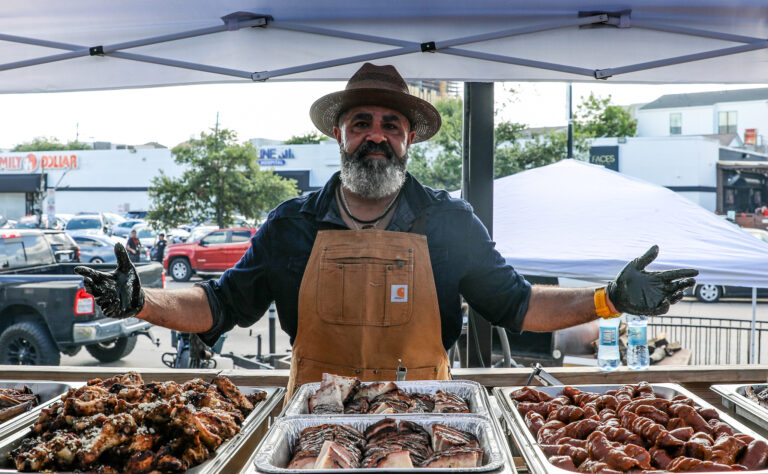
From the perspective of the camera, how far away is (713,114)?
179 feet

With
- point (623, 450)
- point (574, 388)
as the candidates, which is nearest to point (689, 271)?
point (574, 388)

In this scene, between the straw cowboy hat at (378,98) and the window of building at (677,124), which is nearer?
the straw cowboy hat at (378,98)

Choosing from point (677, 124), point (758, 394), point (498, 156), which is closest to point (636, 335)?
point (758, 394)

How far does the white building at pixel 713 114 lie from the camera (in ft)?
179

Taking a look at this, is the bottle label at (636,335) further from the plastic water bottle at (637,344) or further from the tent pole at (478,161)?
the tent pole at (478,161)

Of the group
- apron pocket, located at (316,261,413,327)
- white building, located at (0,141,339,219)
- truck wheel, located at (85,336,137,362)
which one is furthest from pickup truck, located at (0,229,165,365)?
white building, located at (0,141,339,219)

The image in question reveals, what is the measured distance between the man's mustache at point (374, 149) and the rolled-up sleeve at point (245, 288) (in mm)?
542

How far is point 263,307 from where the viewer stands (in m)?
2.83

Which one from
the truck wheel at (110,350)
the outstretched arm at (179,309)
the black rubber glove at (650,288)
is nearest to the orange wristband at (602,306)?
the black rubber glove at (650,288)

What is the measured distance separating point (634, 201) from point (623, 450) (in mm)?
5747

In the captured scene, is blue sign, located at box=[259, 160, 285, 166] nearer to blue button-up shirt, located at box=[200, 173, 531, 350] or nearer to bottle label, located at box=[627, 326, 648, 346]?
bottle label, located at box=[627, 326, 648, 346]

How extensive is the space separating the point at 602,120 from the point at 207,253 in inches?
1042

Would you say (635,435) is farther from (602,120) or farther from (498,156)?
(602,120)

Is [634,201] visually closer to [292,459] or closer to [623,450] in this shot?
[623,450]
